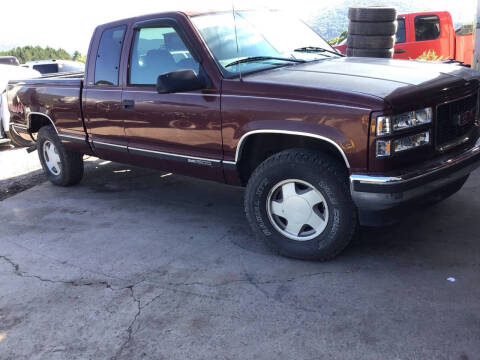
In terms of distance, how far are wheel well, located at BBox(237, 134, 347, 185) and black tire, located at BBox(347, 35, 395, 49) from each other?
399 cm

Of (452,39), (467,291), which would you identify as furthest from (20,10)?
(467,291)

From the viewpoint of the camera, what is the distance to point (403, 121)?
3.25 meters

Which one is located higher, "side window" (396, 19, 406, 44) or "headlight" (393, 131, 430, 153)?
"side window" (396, 19, 406, 44)

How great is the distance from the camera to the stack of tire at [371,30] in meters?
7.27

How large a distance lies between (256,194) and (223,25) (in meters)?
1.52

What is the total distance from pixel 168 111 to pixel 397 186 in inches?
79.1

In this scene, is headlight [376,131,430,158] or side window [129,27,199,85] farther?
side window [129,27,199,85]

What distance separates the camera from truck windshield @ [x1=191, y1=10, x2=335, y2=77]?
13.6ft

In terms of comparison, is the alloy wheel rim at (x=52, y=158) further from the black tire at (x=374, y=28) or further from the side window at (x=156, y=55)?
the black tire at (x=374, y=28)

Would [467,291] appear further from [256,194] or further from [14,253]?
[14,253]

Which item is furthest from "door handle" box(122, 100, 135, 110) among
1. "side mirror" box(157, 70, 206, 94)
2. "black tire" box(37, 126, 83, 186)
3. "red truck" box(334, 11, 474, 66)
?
"red truck" box(334, 11, 474, 66)

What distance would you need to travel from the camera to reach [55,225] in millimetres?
4984

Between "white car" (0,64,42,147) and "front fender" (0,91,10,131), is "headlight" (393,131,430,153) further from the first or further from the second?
"front fender" (0,91,10,131)

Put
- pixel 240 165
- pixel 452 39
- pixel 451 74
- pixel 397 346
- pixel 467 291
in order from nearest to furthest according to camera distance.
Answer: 1. pixel 397 346
2. pixel 467 291
3. pixel 451 74
4. pixel 240 165
5. pixel 452 39
